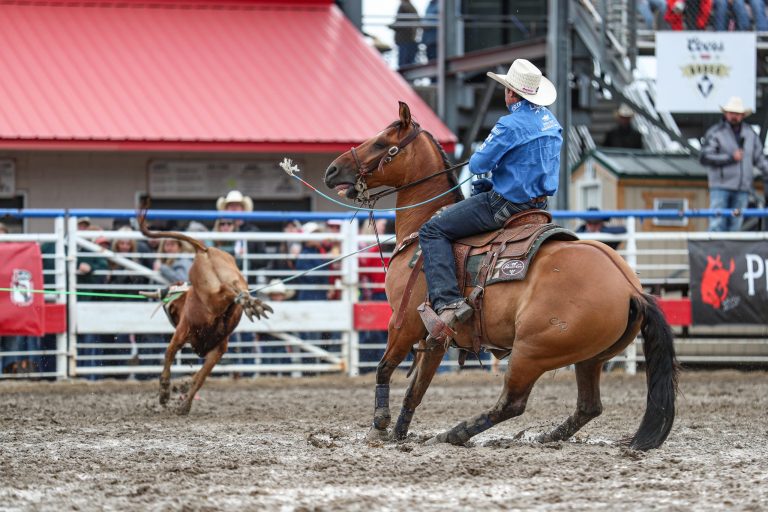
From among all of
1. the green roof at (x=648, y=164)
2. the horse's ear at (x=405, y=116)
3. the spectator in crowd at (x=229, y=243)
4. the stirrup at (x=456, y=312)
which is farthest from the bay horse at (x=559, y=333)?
the green roof at (x=648, y=164)

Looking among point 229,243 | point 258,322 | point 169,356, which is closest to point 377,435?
point 169,356

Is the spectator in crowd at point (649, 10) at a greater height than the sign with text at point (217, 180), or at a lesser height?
greater

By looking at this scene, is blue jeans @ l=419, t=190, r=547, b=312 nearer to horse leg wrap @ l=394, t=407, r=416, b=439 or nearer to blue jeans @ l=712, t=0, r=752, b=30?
horse leg wrap @ l=394, t=407, r=416, b=439

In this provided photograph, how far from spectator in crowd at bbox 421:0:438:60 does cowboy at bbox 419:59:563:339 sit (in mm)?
10788

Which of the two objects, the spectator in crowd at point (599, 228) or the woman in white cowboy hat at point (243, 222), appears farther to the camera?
the spectator in crowd at point (599, 228)

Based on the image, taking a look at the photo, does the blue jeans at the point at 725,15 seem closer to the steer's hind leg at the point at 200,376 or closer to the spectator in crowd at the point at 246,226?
the spectator in crowd at the point at 246,226

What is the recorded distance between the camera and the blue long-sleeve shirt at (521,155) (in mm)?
7438

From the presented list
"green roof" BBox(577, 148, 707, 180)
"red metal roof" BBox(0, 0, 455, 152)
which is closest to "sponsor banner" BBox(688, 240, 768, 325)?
"green roof" BBox(577, 148, 707, 180)

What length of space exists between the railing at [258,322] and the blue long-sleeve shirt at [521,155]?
17.1ft

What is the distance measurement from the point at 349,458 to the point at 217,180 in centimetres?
986

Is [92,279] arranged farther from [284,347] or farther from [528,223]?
[528,223]

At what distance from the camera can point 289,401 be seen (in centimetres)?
1087

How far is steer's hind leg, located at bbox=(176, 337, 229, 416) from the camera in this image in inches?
378

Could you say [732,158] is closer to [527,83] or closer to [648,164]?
[648,164]
